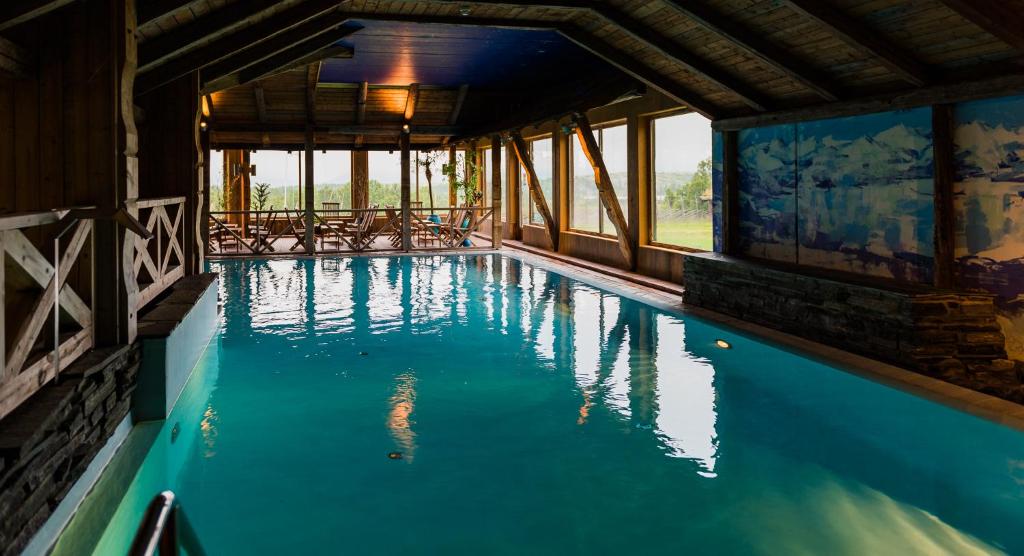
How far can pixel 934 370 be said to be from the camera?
17.6ft

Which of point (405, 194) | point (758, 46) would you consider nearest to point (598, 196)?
point (405, 194)

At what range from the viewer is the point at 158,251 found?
5922mm

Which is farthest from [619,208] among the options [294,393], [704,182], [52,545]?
[52,545]

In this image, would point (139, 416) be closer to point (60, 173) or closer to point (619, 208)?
point (60, 173)

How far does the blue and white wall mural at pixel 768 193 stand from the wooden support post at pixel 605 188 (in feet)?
8.83

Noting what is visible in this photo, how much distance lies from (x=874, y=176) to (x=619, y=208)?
4.75 m

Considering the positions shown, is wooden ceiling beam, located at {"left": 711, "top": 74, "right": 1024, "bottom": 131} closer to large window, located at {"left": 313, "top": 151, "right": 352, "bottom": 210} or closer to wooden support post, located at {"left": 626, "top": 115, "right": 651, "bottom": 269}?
wooden support post, located at {"left": 626, "top": 115, "right": 651, "bottom": 269}

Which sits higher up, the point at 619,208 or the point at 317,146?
the point at 317,146

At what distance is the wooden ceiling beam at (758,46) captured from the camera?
260 inches

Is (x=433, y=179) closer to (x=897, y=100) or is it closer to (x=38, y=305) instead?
(x=897, y=100)

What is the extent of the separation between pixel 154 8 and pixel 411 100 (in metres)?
9.44

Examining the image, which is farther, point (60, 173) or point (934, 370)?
point (934, 370)

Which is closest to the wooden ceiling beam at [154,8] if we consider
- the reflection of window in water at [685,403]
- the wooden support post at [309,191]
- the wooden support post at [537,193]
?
the reflection of window in water at [685,403]

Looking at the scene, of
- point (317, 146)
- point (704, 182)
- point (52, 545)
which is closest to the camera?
point (52, 545)
